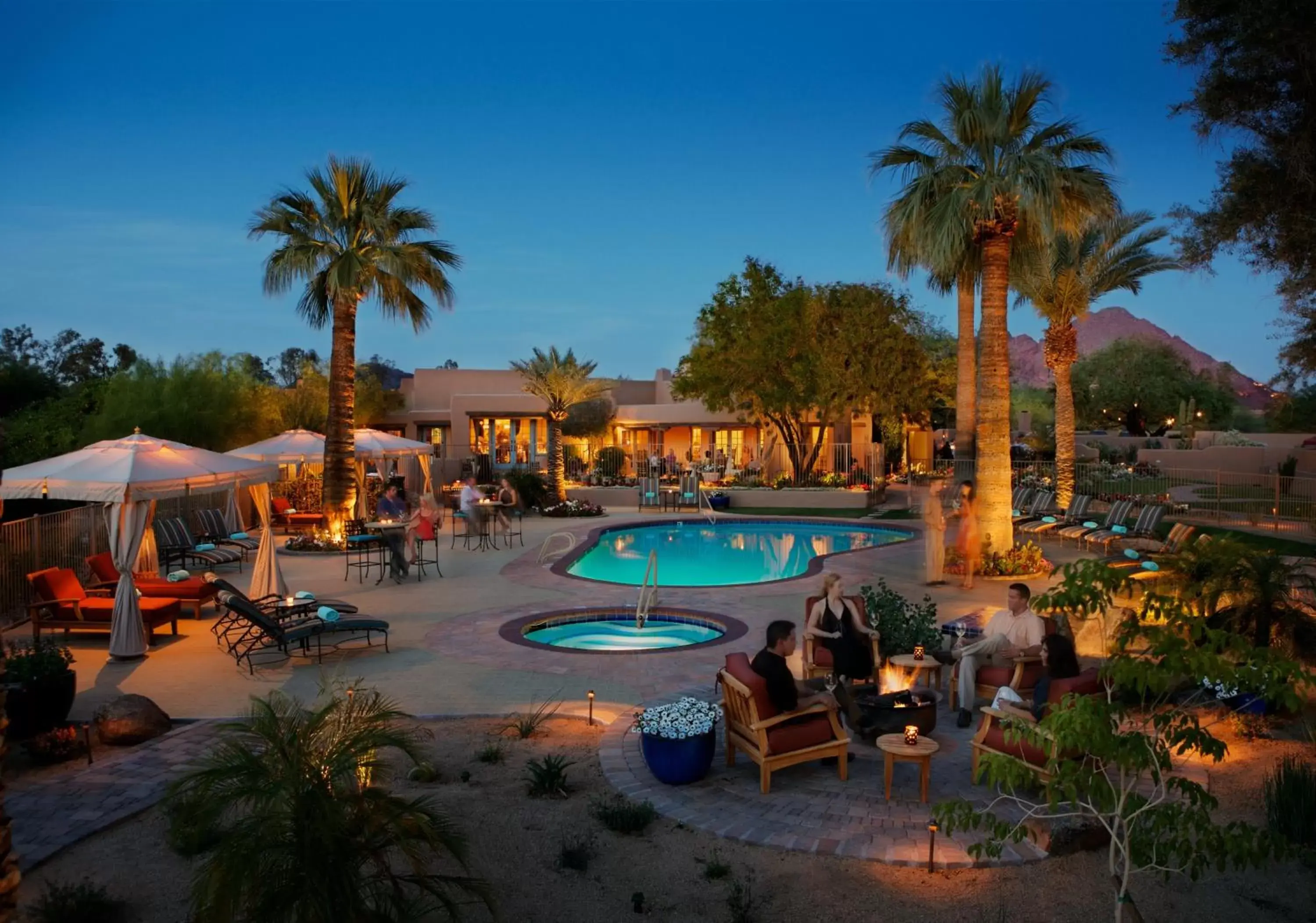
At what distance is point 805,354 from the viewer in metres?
28.4

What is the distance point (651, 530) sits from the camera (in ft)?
75.9

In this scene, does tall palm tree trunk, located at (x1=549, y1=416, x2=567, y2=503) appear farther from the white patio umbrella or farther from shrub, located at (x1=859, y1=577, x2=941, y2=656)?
shrub, located at (x1=859, y1=577, x2=941, y2=656)

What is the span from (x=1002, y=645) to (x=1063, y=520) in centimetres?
1253

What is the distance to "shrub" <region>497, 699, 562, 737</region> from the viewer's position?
23.1ft

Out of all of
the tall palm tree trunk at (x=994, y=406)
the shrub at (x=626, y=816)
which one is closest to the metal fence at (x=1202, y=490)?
the tall palm tree trunk at (x=994, y=406)

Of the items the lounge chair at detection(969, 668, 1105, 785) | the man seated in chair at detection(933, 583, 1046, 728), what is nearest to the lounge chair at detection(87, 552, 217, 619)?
the man seated in chair at detection(933, 583, 1046, 728)

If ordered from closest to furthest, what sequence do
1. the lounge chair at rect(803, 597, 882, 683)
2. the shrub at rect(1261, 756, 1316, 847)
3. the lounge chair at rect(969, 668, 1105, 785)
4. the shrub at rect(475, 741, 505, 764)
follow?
the shrub at rect(1261, 756, 1316, 847) < the lounge chair at rect(969, 668, 1105, 785) < the shrub at rect(475, 741, 505, 764) < the lounge chair at rect(803, 597, 882, 683)

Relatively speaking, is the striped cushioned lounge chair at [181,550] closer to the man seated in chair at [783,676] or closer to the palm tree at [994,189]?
the man seated in chair at [783,676]

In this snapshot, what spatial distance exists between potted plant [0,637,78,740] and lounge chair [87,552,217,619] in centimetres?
472

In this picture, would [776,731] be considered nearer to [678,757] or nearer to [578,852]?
[678,757]

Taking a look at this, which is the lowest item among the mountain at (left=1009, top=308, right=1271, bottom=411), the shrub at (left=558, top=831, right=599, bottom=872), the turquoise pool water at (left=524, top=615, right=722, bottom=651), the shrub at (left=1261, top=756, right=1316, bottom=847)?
the turquoise pool water at (left=524, top=615, right=722, bottom=651)

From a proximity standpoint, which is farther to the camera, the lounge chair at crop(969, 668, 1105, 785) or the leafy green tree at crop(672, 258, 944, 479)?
the leafy green tree at crop(672, 258, 944, 479)

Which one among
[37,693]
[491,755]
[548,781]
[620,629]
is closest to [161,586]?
[37,693]

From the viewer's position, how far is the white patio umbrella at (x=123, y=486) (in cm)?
959
